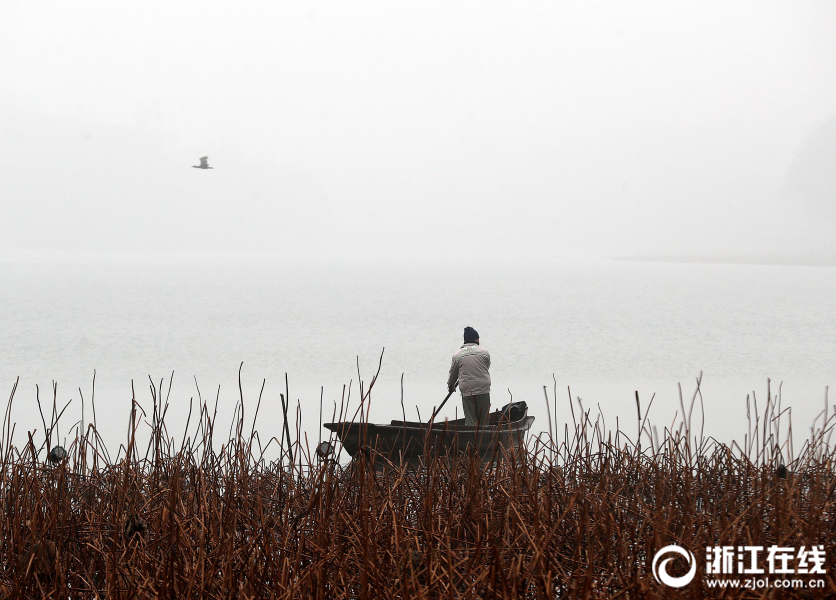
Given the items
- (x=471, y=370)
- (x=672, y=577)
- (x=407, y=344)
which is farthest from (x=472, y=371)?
(x=407, y=344)

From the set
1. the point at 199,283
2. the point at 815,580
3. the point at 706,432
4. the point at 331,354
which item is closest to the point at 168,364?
the point at 331,354

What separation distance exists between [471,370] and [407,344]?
60.8 ft

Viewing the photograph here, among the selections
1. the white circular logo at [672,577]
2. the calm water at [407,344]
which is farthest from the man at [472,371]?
the white circular logo at [672,577]

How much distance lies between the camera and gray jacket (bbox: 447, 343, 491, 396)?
924 centimetres

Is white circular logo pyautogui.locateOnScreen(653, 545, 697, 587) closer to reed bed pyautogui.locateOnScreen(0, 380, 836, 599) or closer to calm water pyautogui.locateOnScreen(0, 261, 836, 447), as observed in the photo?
reed bed pyautogui.locateOnScreen(0, 380, 836, 599)

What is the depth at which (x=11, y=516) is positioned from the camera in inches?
157

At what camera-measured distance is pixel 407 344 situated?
91.1 ft

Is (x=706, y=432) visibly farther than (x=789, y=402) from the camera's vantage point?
No

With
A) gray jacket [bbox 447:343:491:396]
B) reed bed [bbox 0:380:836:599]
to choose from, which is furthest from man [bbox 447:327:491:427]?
reed bed [bbox 0:380:836:599]

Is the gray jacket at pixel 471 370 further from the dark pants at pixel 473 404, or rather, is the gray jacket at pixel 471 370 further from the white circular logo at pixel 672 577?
the white circular logo at pixel 672 577

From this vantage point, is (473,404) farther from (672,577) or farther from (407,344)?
(407,344)

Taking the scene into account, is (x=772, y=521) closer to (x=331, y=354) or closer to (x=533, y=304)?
(x=331, y=354)

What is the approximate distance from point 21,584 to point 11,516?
0.53m

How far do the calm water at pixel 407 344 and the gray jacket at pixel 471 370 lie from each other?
5041 mm
